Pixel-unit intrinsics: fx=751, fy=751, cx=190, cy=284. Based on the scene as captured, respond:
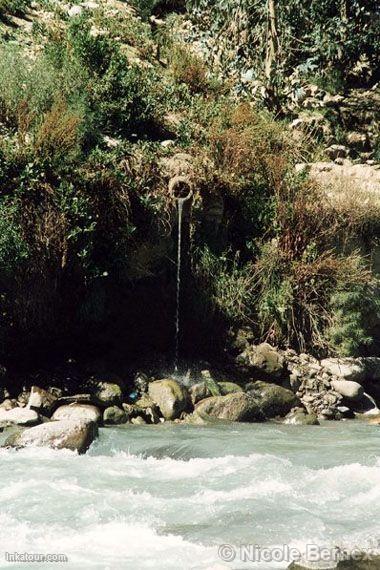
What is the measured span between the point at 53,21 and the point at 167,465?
1228 centimetres

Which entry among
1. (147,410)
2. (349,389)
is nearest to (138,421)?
(147,410)

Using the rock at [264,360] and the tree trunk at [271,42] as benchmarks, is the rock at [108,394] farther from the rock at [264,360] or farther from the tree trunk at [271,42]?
the tree trunk at [271,42]

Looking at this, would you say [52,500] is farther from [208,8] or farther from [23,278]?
[208,8]

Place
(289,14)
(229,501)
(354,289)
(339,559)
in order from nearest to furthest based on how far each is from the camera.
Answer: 1. (339,559)
2. (229,501)
3. (354,289)
4. (289,14)

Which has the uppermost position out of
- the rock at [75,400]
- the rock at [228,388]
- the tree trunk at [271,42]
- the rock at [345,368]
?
the tree trunk at [271,42]

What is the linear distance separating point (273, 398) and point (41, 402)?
3.11 metres

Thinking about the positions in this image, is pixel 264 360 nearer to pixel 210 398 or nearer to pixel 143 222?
pixel 210 398

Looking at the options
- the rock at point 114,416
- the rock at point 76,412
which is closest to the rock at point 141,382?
the rock at point 114,416

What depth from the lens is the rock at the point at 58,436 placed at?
24.4 ft

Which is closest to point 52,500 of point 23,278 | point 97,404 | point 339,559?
point 339,559

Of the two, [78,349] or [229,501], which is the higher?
[78,349]

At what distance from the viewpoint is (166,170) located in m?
11.3

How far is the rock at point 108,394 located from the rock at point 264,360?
2.15m

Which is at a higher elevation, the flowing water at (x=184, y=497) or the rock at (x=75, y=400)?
the rock at (x=75, y=400)
